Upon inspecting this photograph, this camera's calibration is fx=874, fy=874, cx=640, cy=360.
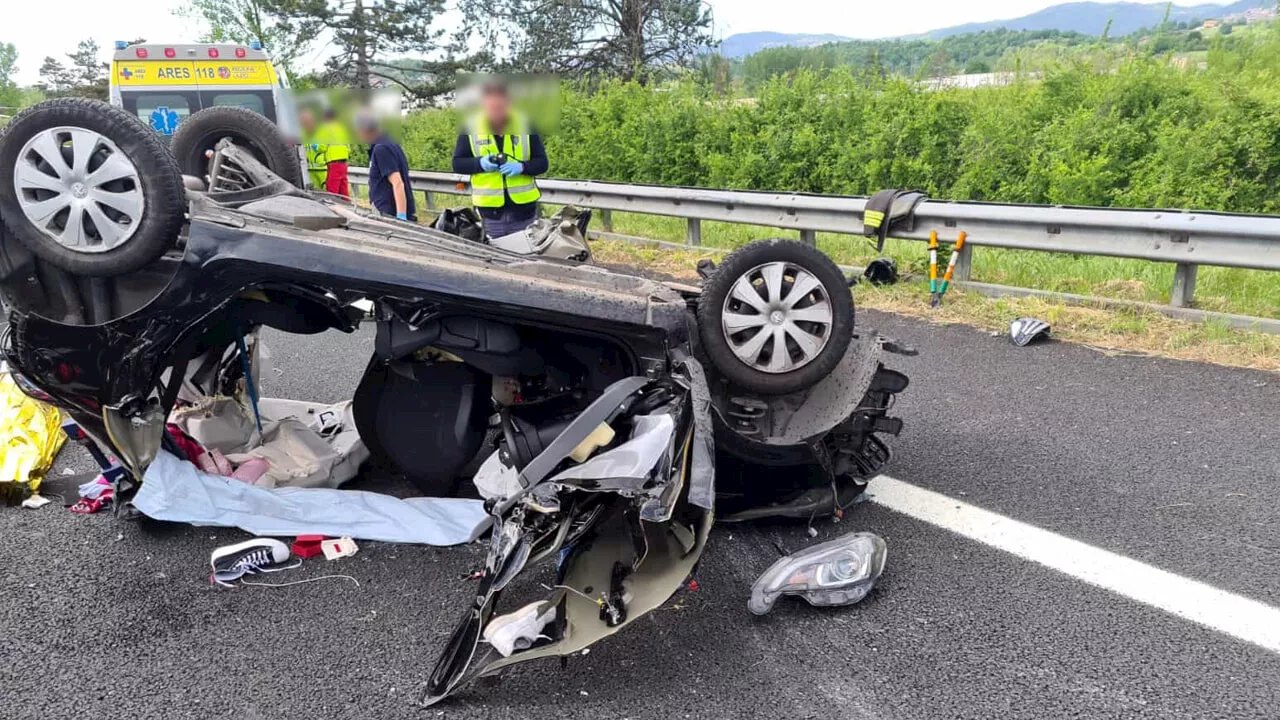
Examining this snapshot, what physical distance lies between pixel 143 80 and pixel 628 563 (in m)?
9.81

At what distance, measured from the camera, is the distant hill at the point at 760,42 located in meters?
12.4

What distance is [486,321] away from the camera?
9.70 ft

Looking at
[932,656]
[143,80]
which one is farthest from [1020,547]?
[143,80]

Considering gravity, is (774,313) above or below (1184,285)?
above

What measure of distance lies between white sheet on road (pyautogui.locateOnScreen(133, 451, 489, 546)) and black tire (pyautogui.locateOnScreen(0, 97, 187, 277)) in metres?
0.88

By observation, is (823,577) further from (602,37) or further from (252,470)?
(602,37)

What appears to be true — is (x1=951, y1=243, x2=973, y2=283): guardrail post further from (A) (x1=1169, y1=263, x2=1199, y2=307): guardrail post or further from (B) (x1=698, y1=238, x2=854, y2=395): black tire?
(B) (x1=698, y1=238, x2=854, y2=395): black tire

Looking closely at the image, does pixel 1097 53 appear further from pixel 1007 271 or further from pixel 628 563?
Result: pixel 628 563

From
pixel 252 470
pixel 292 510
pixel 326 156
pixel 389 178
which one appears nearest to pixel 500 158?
pixel 389 178

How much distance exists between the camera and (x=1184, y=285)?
5.50 m

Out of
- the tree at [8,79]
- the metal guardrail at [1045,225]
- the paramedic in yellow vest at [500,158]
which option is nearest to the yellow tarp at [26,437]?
the paramedic in yellow vest at [500,158]

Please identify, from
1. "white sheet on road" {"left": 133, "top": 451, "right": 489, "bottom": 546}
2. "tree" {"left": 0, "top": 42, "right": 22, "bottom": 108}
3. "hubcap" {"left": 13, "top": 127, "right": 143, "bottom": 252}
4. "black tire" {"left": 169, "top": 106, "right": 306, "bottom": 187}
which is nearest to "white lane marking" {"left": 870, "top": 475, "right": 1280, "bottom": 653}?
"white sheet on road" {"left": 133, "top": 451, "right": 489, "bottom": 546}

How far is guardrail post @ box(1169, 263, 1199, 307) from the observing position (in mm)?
5504

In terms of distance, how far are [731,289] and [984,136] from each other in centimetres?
638
